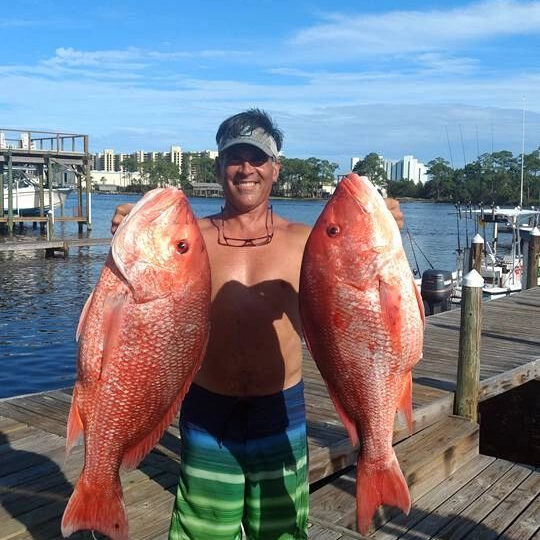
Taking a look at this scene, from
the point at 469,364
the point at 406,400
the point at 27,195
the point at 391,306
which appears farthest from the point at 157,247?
the point at 27,195

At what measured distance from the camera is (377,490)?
246 cm

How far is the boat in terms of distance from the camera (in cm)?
3847

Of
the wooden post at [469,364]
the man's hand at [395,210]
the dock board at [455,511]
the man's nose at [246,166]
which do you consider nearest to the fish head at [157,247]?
the man's nose at [246,166]

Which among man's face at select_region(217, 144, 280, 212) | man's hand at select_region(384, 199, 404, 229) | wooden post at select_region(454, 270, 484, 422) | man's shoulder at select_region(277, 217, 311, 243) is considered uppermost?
man's face at select_region(217, 144, 280, 212)

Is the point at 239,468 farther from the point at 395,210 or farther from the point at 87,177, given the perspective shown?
the point at 87,177

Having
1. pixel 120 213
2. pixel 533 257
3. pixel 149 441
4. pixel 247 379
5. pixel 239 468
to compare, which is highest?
pixel 120 213

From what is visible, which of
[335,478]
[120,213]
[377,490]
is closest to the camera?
[377,490]

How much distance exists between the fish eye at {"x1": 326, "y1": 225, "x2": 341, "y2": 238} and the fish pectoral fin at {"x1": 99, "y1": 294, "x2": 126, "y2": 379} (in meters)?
0.75

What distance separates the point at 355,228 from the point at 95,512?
1366mm

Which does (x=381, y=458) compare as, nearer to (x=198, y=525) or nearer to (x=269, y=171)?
(x=198, y=525)

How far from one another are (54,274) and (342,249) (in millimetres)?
23550

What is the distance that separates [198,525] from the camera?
288cm

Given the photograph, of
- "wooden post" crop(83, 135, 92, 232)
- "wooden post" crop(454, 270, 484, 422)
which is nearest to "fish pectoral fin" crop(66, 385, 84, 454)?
"wooden post" crop(454, 270, 484, 422)

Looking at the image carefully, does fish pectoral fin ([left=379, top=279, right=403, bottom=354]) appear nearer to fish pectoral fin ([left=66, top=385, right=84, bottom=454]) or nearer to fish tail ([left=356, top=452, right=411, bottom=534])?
fish tail ([left=356, top=452, right=411, bottom=534])
